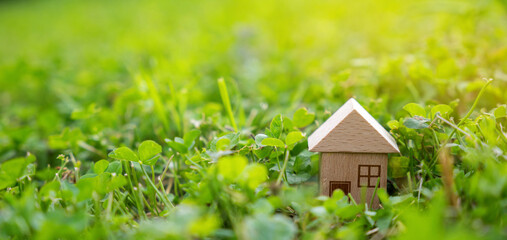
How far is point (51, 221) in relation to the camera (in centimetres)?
77

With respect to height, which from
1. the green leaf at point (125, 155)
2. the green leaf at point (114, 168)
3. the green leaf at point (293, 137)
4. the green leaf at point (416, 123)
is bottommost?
the green leaf at point (114, 168)

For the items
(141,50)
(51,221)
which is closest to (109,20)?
(141,50)

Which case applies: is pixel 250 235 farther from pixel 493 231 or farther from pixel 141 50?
pixel 141 50

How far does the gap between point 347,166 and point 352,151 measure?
0.05 m

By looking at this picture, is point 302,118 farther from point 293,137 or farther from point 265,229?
point 265,229

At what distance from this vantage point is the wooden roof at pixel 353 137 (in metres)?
0.97

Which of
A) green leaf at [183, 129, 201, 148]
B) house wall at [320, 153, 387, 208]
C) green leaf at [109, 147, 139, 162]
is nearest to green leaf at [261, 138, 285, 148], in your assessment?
house wall at [320, 153, 387, 208]

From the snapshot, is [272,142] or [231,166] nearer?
[231,166]

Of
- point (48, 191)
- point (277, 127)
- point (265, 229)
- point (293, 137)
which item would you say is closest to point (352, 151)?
point (293, 137)

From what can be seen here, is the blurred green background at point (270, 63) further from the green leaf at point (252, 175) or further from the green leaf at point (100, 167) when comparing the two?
the green leaf at point (252, 175)

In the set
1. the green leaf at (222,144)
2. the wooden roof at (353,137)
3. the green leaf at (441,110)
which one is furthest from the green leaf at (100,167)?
the green leaf at (441,110)

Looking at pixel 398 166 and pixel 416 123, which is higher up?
pixel 416 123

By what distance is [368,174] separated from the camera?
101cm

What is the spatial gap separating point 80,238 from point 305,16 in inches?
142
